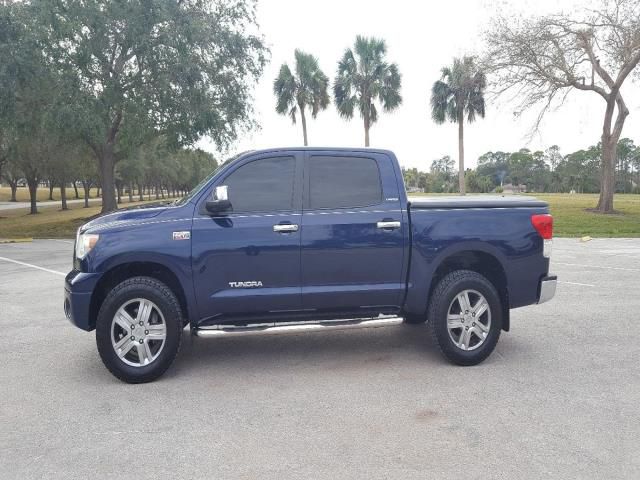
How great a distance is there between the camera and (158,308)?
4.75m

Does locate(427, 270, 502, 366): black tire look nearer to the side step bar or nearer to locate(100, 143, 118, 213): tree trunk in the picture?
the side step bar

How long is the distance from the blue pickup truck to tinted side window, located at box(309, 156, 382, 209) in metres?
0.01

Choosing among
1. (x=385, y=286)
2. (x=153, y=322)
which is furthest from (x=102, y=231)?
(x=385, y=286)

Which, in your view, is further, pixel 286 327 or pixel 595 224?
pixel 595 224

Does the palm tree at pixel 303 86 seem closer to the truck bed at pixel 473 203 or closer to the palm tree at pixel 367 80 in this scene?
the palm tree at pixel 367 80

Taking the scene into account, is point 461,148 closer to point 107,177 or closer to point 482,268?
point 107,177

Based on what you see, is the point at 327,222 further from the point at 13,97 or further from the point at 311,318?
the point at 13,97

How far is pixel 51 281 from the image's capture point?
10.4 metres

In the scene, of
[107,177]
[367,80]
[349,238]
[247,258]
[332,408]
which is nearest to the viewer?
[332,408]

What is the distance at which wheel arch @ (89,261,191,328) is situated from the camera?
4902 millimetres

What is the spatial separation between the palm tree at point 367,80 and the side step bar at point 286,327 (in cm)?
3289

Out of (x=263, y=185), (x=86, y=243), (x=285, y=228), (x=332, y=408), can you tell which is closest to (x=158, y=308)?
(x=86, y=243)

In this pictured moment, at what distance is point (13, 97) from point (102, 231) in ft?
61.8

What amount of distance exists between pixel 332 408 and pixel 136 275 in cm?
221
